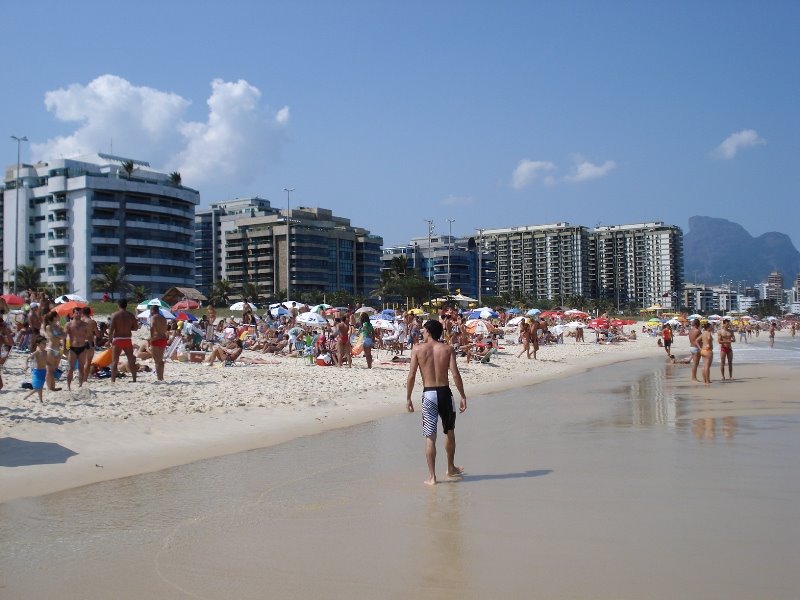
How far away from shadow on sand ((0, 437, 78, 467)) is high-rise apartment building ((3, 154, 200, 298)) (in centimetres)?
7179

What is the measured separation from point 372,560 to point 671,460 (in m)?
4.88

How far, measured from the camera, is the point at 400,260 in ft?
281

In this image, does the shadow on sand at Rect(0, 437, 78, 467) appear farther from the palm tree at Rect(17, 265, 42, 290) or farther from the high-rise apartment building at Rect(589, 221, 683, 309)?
the high-rise apartment building at Rect(589, 221, 683, 309)

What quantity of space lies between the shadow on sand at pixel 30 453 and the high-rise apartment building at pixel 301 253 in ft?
301

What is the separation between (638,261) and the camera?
6211 inches

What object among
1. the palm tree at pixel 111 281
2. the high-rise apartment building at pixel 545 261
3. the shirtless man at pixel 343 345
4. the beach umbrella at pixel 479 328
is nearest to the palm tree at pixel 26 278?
the palm tree at pixel 111 281

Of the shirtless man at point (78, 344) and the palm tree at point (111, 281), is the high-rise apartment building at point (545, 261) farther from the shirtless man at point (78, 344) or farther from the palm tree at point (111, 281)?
the shirtless man at point (78, 344)

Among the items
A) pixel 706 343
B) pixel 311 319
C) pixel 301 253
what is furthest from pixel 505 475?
pixel 301 253

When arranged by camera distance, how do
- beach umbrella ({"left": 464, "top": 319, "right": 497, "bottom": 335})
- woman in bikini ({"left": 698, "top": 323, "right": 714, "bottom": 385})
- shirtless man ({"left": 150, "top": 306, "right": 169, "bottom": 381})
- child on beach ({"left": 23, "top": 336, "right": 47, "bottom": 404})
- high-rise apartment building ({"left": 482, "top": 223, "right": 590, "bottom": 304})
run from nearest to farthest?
child on beach ({"left": 23, "top": 336, "right": 47, "bottom": 404}) < shirtless man ({"left": 150, "top": 306, "right": 169, "bottom": 381}) < woman in bikini ({"left": 698, "top": 323, "right": 714, "bottom": 385}) < beach umbrella ({"left": 464, "top": 319, "right": 497, "bottom": 335}) < high-rise apartment building ({"left": 482, "top": 223, "right": 590, "bottom": 304})

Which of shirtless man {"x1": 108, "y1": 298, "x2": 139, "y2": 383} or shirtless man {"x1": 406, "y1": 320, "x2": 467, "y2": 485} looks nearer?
shirtless man {"x1": 406, "y1": 320, "x2": 467, "y2": 485}

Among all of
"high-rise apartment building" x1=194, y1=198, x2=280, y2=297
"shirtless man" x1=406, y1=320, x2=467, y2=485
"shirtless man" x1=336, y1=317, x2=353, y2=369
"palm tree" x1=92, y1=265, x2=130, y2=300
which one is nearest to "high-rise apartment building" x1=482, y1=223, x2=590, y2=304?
"high-rise apartment building" x1=194, y1=198, x2=280, y2=297

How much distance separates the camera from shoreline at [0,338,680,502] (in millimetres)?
7980

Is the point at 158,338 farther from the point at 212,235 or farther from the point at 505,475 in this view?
the point at 212,235

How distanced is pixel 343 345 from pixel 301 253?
286 feet
